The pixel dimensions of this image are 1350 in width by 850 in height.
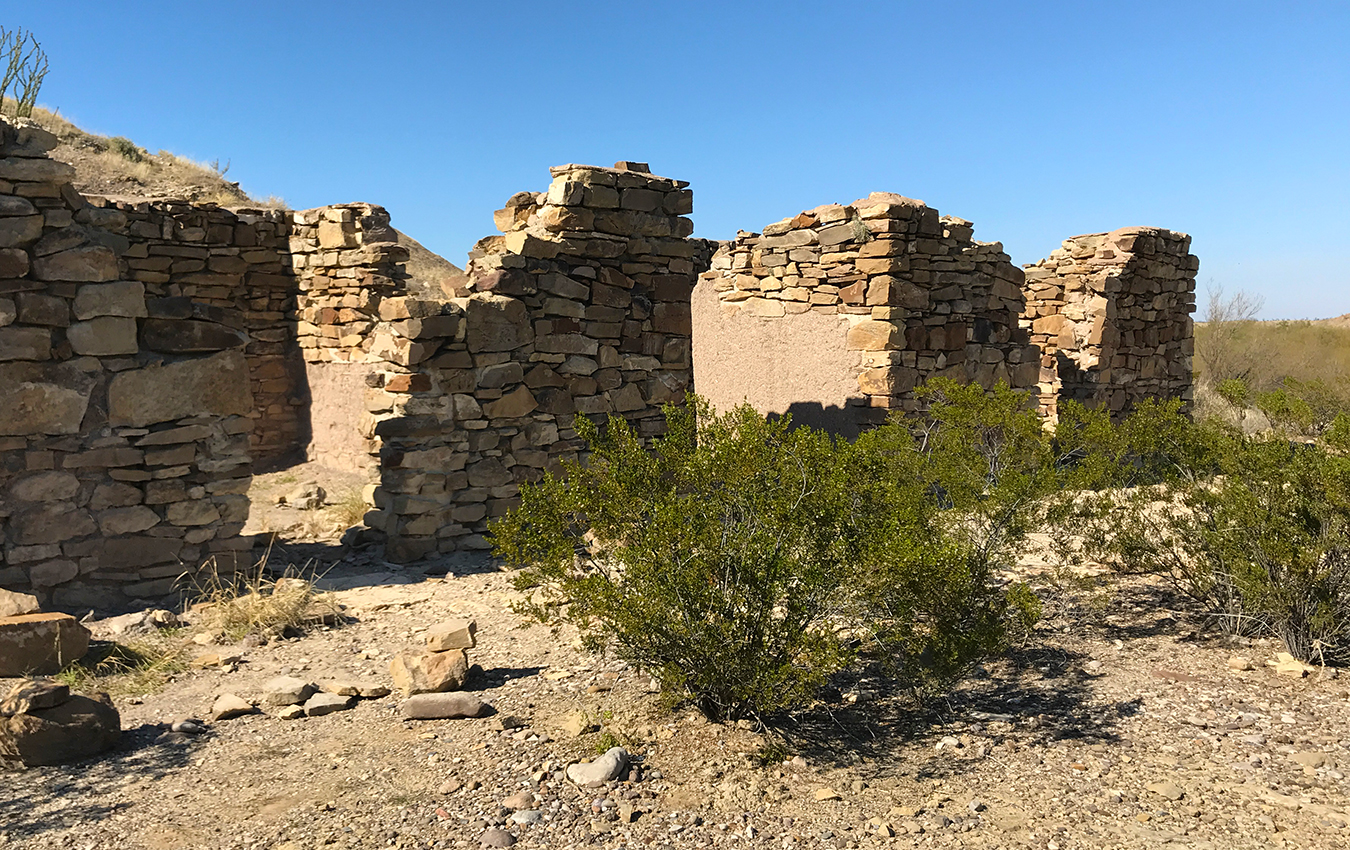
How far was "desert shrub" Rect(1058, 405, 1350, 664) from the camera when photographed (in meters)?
4.88

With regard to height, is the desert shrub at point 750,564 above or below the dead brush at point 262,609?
above

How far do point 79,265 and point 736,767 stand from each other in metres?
4.92

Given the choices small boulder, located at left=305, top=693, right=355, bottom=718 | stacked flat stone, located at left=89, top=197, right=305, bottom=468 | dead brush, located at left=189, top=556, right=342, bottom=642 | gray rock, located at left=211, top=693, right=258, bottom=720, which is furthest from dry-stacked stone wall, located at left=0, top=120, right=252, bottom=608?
stacked flat stone, located at left=89, top=197, right=305, bottom=468

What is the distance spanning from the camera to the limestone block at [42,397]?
5.62m

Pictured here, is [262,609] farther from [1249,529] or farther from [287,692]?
[1249,529]

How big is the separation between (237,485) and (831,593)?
4.31m

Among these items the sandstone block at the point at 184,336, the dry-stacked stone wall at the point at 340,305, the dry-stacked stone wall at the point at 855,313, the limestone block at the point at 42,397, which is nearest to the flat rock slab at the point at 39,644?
the limestone block at the point at 42,397

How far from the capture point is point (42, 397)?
571 centimetres

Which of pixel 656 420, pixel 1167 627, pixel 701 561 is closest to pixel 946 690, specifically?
pixel 701 561

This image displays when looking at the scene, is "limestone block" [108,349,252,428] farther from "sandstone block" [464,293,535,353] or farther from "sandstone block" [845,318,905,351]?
"sandstone block" [845,318,905,351]

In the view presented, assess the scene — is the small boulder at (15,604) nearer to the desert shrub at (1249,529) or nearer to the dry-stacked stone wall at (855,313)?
the desert shrub at (1249,529)

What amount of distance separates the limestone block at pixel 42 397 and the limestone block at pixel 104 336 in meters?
0.14

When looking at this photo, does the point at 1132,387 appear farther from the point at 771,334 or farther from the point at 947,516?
the point at 947,516

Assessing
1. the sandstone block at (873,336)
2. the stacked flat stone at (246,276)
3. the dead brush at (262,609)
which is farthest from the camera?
the stacked flat stone at (246,276)
